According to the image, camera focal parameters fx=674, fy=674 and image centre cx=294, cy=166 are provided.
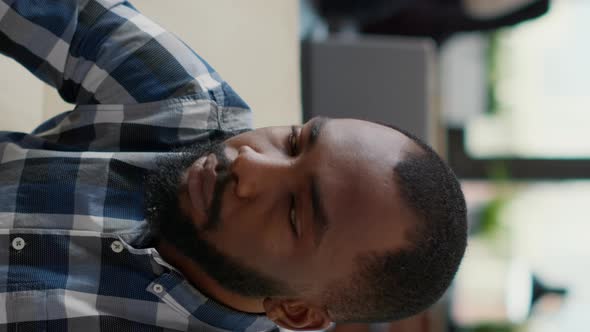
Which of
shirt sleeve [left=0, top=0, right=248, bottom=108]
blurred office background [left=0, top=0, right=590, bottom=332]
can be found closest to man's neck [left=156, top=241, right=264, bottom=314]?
shirt sleeve [left=0, top=0, right=248, bottom=108]

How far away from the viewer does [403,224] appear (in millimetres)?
899

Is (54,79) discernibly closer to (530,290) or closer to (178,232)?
(178,232)

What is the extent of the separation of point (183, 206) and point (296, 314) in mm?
226

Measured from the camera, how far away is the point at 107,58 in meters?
1.09

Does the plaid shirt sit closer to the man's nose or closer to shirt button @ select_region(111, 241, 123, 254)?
shirt button @ select_region(111, 241, 123, 254)

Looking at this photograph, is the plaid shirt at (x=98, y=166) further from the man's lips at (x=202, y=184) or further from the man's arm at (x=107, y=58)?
the man's lips at (x=202, y=184)

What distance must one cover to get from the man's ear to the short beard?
30 millimetres

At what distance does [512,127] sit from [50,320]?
293cm

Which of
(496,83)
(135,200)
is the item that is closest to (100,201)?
(135,200)

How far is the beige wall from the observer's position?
1369 millimetres

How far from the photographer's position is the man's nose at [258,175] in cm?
89

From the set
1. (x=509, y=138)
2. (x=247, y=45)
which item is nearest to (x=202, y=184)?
(x=247, y=45)

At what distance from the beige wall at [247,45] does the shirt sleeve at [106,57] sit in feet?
0.62

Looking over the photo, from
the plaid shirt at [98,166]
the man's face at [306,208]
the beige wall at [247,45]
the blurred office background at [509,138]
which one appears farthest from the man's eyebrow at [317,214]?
the blurred office background at [509,138]
